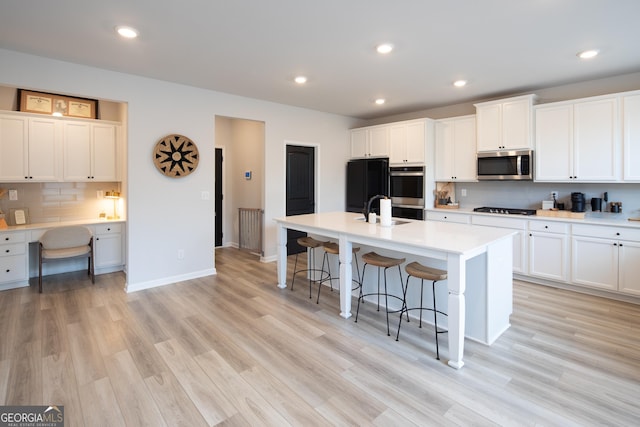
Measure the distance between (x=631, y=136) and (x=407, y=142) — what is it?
274 cm

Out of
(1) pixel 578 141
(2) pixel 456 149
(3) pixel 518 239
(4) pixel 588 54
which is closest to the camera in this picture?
(4) pixel 588 54

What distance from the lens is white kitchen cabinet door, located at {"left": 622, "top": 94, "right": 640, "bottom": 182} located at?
360 cm

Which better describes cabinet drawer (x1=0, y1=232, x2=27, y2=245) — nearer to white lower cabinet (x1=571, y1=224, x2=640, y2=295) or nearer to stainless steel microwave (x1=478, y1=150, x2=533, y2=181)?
stainless steel microwave (x1=478, y1=150, x2=533, y2=181)

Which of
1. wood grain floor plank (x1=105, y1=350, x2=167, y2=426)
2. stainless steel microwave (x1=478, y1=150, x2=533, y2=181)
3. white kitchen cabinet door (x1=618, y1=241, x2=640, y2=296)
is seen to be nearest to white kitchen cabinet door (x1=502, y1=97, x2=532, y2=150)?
stainless steel microwave (x1=478, y1=150, x2=533, y2=181)

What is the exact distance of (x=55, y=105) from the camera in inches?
174

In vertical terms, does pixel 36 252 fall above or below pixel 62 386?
above

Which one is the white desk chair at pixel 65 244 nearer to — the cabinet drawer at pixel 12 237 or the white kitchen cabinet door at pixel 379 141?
the cabinet drawer at pixel 12 237

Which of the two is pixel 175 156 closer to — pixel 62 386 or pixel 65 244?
pixel 65 244

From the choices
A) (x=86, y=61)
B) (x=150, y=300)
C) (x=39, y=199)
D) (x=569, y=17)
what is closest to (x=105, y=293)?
(x=150, y=300)

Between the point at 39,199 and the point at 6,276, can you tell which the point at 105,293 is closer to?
the point at 6,276

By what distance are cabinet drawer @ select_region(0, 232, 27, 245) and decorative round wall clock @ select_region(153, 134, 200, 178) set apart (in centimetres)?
183

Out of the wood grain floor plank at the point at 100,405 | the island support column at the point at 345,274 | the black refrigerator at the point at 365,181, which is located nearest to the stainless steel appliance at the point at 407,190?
the black refrigerator at the point at 365,181

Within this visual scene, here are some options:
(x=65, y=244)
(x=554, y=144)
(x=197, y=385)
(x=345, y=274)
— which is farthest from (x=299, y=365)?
(x=554, y=144)

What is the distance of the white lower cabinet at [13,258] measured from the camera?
3869 millimetres
